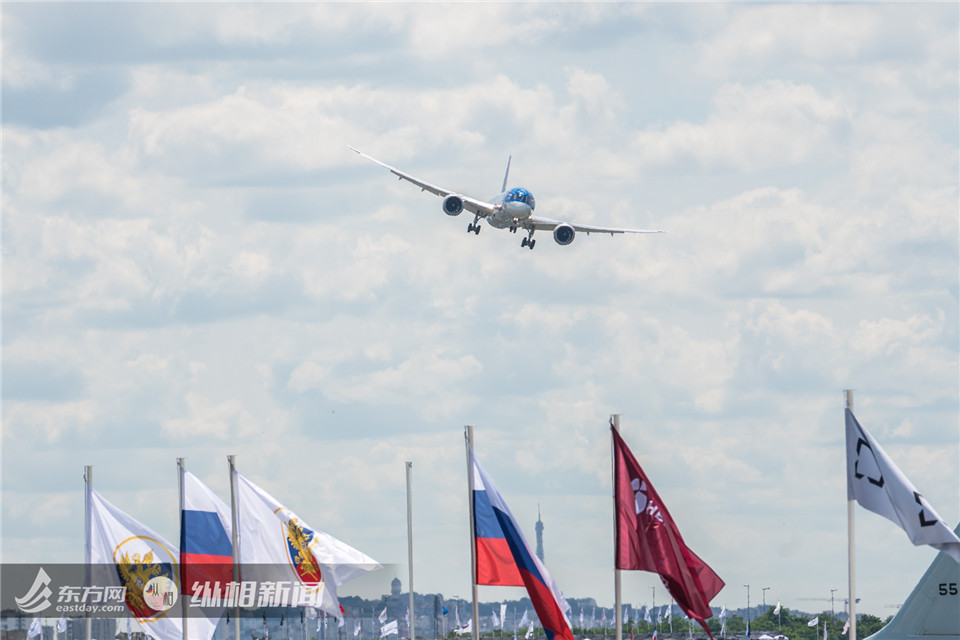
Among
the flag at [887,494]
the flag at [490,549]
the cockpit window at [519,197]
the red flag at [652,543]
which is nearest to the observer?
the flag at [887,494]

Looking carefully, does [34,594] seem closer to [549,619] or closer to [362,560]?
[362,560]

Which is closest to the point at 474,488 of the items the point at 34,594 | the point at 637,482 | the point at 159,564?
the point at 637,482

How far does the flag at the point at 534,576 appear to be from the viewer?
4531cm

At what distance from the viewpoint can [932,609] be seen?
139ft

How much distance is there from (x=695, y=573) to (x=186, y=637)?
1954cm

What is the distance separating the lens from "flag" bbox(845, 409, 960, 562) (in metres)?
37.6

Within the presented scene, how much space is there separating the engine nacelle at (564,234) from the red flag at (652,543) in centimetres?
6181

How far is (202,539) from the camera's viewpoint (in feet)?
189

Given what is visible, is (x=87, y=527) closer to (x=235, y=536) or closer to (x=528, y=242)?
(x=235, y=536)

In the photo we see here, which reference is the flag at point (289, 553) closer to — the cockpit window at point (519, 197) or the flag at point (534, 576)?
the flag at point (534, 576)

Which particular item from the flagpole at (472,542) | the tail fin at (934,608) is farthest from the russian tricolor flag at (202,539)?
the tail fin at (934,608)

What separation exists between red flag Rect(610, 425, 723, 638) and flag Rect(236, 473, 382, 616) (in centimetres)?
1328

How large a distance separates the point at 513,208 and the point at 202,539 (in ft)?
160

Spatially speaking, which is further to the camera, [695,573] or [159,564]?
[159,564]
